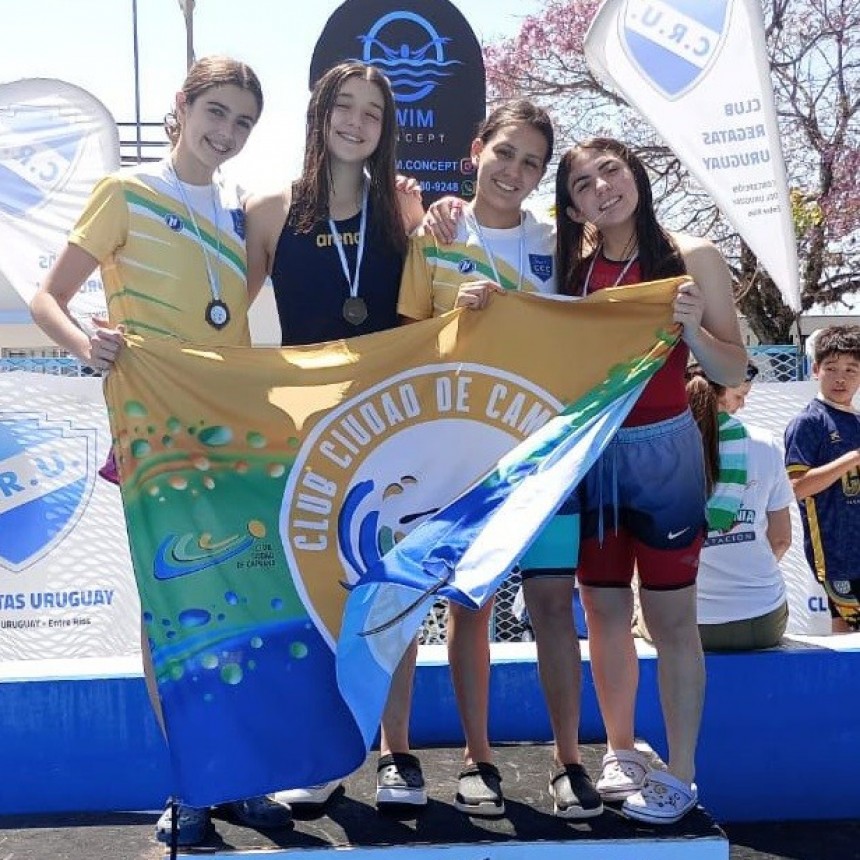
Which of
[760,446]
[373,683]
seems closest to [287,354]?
[373,683]

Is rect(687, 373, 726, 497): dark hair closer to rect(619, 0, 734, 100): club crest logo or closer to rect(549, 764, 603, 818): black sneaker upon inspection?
rect(549, 764, 603, 818): black sneaker

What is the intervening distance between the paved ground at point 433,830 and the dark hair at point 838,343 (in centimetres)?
199

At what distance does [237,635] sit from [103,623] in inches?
105

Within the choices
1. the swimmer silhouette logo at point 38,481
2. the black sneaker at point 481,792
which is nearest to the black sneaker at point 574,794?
the black sneaker at point 481,792

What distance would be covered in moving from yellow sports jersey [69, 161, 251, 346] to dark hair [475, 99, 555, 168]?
→ 0.81 meters

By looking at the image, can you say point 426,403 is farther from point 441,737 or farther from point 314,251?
point 441,737

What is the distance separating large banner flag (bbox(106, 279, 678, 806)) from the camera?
2891 millimetres

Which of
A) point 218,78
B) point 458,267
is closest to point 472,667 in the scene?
point 458,267

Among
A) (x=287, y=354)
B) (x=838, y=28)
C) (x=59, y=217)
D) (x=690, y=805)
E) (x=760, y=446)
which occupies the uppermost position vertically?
(x=838, y=28)

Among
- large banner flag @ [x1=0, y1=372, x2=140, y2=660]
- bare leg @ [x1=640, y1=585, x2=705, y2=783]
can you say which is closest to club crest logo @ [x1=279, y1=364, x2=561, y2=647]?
bare leg @ [x1=640, y1=585, x2=705, y2=783]

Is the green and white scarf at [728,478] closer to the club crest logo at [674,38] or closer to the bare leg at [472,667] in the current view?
the bare leg at [472,667]

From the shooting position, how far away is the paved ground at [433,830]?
291cm

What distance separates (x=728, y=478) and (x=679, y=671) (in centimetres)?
91

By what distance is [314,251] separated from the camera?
311 cm
